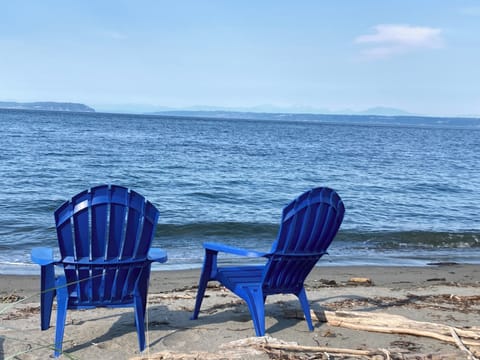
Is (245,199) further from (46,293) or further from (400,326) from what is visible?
(46,293)

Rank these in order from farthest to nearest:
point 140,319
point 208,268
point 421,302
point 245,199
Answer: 1. point 245,199
2. point 421,302
3. point 208,268
4. point 140,319

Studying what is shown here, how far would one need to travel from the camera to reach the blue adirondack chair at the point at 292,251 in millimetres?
4066

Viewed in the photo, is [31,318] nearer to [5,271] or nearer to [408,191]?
[5,271]

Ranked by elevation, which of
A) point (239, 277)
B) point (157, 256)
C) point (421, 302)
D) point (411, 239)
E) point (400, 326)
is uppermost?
point (157, 256)

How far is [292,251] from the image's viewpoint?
→ 13.7 ft

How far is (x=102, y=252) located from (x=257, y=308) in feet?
3.77

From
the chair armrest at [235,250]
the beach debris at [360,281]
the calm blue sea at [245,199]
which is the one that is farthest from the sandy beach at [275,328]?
the calm blue sea at [245,199]

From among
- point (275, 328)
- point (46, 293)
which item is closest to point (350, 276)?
point (275, 328)

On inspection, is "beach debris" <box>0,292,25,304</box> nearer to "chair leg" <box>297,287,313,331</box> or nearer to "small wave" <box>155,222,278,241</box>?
"chair leg" <box>297,287,313,331</box>

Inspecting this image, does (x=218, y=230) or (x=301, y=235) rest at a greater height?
(x=301, y=235)

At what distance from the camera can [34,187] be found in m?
16.4

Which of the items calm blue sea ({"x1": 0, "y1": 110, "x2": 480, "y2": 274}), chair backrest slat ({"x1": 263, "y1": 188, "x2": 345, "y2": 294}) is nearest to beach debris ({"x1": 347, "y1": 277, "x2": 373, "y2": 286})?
calm blue sea ({"x1": 0, "y1": 110, "x2": 480, "y2": 274})

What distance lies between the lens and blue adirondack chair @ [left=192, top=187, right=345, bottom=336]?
160 inches

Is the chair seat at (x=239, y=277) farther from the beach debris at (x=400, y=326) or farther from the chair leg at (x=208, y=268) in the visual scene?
the beach debris at (x=400, y=326)
